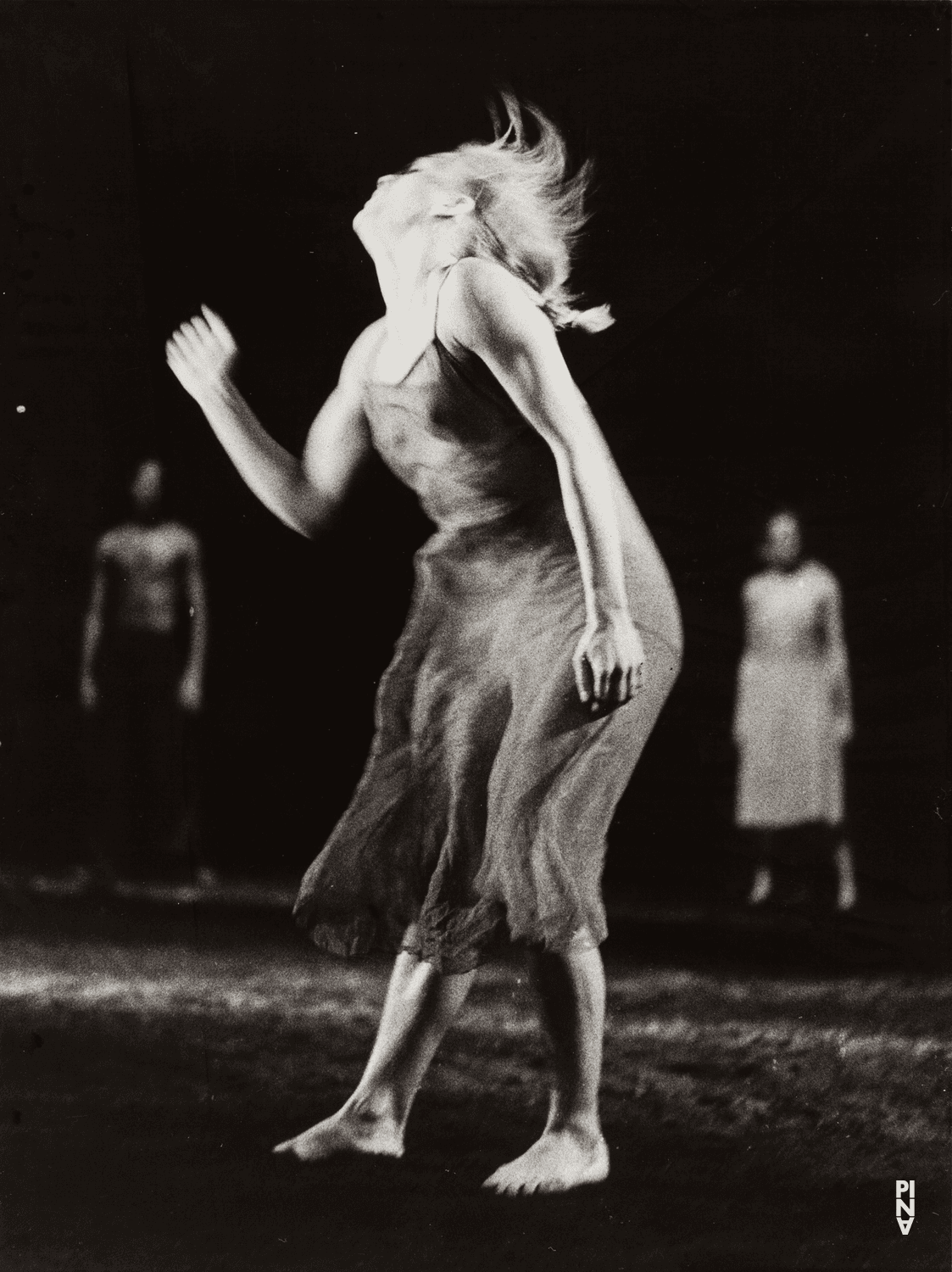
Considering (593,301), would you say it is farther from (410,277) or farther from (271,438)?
(271,438)

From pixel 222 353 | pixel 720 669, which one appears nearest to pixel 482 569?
pixel 720 669

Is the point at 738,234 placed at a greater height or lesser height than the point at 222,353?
greater

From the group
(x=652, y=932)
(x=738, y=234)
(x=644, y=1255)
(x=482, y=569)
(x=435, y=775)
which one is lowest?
(x=644, y=1255)

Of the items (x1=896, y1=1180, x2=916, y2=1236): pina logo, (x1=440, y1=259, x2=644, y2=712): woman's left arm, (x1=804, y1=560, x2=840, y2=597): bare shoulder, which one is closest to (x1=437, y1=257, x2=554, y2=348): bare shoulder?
(x1=440, y1=259, x2=644, y2=712): woman's left arm

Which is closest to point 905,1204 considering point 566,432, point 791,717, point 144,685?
point 791,717

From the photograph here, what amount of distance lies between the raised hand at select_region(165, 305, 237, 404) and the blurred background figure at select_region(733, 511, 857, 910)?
3.40 feet

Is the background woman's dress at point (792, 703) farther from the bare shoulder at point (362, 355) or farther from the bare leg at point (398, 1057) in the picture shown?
the bare shoulder at point (362, 355)

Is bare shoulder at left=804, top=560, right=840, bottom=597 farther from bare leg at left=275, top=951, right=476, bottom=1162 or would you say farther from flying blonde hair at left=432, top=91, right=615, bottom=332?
bare leg at left=275, top=951, right=476, bottom=1162

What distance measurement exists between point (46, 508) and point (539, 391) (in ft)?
3.09

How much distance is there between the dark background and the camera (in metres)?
2.12

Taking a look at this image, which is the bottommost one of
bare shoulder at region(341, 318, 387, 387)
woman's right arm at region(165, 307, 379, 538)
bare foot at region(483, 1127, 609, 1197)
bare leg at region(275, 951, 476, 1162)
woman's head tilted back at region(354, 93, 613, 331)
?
bare foot at region(483, 1127, 609, 1197)

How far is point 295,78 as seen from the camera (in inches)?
84.9

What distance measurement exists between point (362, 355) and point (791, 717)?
1.01 meters

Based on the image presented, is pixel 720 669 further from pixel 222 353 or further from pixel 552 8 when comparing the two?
pixel 552 8
